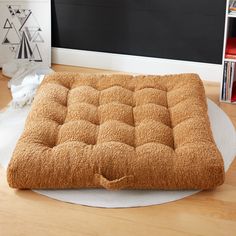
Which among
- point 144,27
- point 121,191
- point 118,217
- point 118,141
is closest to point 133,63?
point 144,27

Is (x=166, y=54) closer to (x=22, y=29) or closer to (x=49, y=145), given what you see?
(x=22, y=29)

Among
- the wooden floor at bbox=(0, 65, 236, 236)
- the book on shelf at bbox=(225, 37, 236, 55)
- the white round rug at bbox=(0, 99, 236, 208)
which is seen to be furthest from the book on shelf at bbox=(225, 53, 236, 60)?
the wooden floor at bbox=(0, 65, 236, 236)

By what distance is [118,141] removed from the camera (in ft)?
6.71

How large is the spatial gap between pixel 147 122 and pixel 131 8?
105 centimetres

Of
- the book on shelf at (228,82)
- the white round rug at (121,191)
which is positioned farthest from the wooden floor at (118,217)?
the book on shelf at (228,82)

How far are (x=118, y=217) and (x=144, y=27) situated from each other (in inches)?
57.7

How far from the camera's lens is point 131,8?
297cm

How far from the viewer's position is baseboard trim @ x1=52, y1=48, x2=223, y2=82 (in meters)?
2.98

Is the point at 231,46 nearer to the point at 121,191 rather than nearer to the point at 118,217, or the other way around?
the point at 121,191

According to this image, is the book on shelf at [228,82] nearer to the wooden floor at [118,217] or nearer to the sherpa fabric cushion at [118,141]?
the sherpa fabric cushion at [118,141]

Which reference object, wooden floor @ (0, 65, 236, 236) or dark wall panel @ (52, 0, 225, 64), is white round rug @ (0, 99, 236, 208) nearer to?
wooden floor @ (0, 65, 236, 236)

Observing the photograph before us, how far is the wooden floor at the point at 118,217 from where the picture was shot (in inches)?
70.5

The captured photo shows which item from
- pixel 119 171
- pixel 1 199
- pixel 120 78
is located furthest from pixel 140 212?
pixel 120 78

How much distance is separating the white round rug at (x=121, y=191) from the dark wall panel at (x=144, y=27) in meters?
0.43
